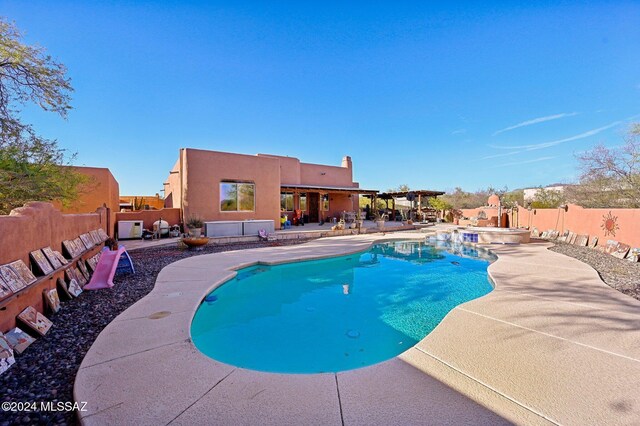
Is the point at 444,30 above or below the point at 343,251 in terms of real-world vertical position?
above

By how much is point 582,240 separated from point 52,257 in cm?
1698

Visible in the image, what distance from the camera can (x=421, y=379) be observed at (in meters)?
2.48

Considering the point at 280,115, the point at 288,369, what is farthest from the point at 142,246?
the point at 280,115

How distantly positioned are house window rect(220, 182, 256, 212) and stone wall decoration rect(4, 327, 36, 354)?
36.7ft

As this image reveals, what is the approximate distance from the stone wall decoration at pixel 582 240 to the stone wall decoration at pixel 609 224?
2.83 feet

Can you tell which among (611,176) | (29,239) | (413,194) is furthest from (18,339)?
(413,194)

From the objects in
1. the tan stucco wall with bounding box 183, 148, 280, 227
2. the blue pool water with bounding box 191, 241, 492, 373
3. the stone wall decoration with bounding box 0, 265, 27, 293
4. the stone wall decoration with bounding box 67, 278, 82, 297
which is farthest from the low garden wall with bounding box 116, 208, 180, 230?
the stone wall decoration with bounding box 0, 265, 27, 293

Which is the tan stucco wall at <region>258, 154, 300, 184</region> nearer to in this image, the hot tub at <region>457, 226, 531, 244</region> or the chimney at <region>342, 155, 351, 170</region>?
the chimney at <region>342, 155, 351, 170</region>

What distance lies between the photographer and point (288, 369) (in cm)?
346

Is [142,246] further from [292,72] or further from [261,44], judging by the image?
[292,72]

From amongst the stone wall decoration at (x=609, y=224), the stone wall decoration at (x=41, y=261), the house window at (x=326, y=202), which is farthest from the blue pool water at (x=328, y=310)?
the house window at (x=326, y=202)

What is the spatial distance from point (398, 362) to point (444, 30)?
14.8m

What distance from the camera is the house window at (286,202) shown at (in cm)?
1889

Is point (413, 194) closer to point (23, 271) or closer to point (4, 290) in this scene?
point (23, 271)
